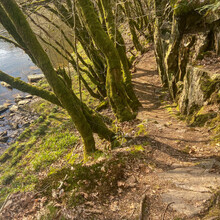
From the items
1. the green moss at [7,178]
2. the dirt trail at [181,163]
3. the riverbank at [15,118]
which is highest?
the dirt trail at [181,163]

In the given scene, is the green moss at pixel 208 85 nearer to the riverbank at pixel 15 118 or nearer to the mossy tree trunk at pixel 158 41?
the mossy tree trunk at pixel 158 41

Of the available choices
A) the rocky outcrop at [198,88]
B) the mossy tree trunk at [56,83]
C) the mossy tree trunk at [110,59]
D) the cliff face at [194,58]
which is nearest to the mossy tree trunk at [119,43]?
the mossy tree trunk at [110,59]

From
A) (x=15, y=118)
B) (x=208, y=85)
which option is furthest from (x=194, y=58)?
(x=15, y=118)

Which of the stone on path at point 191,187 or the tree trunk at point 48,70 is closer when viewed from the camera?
the stone on path at point 191,187

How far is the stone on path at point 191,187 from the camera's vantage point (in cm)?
291

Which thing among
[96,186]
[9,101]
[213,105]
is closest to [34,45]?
[96,186]

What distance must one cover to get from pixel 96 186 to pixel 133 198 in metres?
0.78

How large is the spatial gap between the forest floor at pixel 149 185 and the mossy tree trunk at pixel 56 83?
1190 mm

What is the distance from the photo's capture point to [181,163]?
4246mm

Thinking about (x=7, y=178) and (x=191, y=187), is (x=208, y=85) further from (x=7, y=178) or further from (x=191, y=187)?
(x=7, y=178)

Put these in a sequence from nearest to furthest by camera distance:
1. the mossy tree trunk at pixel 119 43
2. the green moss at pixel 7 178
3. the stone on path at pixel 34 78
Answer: the mossy tree trunk at pixel 119 43
the green moss at pixel 7 178
the stone on path at pixel 34 78

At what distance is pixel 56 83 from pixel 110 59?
2325 mm

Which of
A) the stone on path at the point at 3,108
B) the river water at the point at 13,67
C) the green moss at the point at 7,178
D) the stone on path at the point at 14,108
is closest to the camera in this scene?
the green moss at the point at 7,178

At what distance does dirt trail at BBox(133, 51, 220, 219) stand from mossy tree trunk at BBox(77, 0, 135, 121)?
108cm
